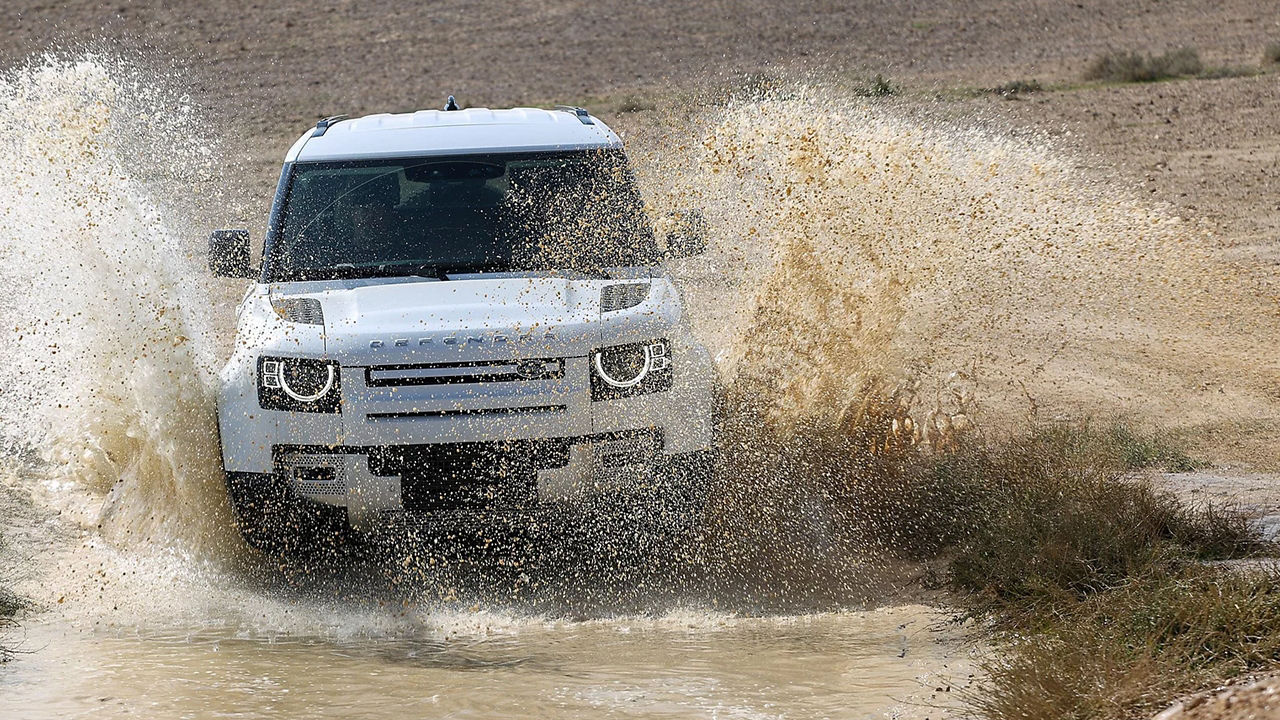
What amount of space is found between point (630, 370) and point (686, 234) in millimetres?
1080

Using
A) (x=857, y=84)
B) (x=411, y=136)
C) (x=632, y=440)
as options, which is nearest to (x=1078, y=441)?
(x=632, y=440)

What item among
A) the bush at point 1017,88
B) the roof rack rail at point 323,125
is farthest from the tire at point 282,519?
the bush at point 1017,88

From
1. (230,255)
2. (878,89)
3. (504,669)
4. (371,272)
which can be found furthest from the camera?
(878,89)

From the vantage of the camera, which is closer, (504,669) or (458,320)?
(504,669)

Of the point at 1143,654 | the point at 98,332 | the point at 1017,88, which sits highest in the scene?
the point at 1017,88

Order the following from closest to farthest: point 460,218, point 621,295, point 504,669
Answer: point 504,669 → point 621,295 → point 460,218

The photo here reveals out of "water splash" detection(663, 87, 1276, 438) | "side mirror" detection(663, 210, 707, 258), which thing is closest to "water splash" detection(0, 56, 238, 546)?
"side mirror" detection(663, 210, 707, 258)

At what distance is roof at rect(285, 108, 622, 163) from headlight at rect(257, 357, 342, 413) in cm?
134

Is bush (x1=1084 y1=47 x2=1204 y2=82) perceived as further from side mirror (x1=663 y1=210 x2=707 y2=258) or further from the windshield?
the windshield

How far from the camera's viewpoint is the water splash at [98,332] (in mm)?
5871

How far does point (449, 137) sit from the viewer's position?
255 inches

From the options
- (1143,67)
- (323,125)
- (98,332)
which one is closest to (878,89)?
(1143,67)

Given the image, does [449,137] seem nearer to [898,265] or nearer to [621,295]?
[621,295]

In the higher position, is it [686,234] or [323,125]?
[323,125]
